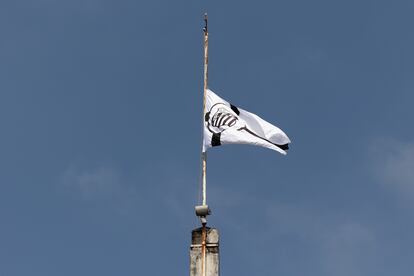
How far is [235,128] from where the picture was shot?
29141mm

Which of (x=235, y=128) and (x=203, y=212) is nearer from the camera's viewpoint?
(x=203, y=212)

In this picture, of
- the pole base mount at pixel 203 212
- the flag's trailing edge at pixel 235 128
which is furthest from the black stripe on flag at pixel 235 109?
the pole base mount at pixel 203 212

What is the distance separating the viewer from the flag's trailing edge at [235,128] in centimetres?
2883

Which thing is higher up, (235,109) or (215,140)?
(235,109)

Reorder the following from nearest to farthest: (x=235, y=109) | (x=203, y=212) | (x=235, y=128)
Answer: (x=203, y=212) < (x=235, y=128) < (x=235, y=109)

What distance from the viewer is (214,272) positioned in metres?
25.0

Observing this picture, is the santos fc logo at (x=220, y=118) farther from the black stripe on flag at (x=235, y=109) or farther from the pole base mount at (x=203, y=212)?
the pole base mount at (x=203, y=212)

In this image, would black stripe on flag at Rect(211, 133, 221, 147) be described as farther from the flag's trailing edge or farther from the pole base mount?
the pole base mount

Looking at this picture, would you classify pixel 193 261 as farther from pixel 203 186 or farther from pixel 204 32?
pixel 204 32

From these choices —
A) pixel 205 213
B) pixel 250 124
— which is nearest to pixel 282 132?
pixel 250 124

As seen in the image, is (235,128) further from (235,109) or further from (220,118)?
(235,109)

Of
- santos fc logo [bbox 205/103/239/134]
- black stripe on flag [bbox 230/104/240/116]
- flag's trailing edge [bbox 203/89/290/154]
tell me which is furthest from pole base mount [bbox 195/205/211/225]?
black stripe on flag [bbox 230/104/240/116]

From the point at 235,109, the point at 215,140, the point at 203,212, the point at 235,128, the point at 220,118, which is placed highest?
the point at 235,109

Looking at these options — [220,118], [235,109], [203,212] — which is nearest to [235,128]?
[220,118]
